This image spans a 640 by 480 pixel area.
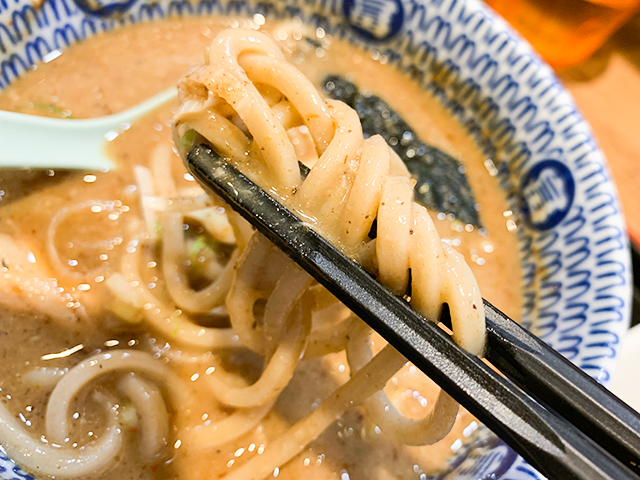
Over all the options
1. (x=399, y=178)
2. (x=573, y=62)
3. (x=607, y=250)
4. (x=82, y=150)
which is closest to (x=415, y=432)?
(x=399, y=178)

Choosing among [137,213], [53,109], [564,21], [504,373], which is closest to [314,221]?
[504,373]

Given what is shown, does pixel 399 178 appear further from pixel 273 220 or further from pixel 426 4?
pixel 426 4

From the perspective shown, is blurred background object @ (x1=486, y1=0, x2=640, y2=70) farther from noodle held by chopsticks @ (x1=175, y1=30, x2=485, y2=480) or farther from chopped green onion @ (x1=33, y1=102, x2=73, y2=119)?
chopped green onion @ (x1=33, y1=102, x2=73, y2=119)

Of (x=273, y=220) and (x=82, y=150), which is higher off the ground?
(x=273, y=220)

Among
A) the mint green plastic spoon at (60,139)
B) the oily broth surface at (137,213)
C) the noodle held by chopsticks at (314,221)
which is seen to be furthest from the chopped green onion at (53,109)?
the noodle held by chopsticks at (314,221)

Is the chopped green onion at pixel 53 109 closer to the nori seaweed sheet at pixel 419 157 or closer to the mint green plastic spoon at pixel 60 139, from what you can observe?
the mint green plastic spoon at pixel 60 139

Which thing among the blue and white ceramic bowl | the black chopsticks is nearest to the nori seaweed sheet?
the blue and white ceramic bowl

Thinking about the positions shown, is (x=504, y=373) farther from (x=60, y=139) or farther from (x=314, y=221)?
(x=60, y=139)
